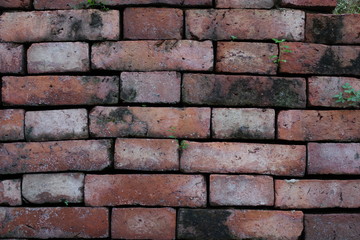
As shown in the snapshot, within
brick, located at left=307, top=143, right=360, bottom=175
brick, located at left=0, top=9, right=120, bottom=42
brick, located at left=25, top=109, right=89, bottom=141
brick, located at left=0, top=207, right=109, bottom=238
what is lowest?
brick, located at left=0, top=207, right=109, bottom=238

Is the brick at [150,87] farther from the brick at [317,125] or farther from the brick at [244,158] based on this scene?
the brick at [317,125]

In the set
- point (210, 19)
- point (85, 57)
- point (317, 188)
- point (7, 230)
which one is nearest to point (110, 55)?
point (85, 57)

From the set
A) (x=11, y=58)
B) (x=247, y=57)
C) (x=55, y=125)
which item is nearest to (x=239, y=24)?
(x=247, y=57)

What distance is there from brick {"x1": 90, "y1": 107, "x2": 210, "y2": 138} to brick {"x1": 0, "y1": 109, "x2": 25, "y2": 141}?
0.33 m

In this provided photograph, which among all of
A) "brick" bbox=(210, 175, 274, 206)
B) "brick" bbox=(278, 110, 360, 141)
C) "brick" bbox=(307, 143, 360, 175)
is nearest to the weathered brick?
"brick" bbox=(210, 175, 274, 206)

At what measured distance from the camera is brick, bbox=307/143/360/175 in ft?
4.82

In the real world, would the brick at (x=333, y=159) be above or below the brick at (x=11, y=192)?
above

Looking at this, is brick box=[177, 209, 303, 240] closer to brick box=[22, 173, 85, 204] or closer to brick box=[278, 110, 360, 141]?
brick box=[278, 110, 360, 141]

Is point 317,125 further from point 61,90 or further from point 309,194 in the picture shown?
point 61,90

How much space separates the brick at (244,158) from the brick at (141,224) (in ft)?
0.81

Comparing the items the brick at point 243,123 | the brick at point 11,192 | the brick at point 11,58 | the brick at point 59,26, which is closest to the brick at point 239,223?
the brick at point 243,123

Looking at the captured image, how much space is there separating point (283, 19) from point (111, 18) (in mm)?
795

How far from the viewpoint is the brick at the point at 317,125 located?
4.84 ft

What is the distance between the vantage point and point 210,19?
1.50 meters
